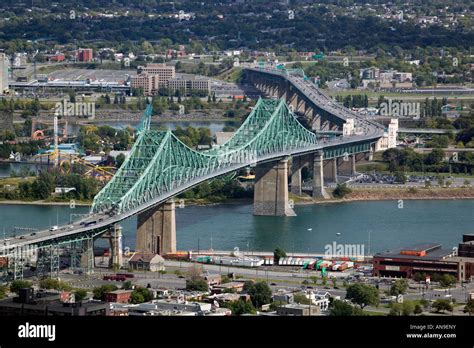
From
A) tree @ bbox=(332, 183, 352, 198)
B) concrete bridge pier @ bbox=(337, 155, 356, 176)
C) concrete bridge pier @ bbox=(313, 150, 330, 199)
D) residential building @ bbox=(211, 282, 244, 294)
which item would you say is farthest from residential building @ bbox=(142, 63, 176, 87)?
residential building @ bbox=(211, 282, 244, 294)

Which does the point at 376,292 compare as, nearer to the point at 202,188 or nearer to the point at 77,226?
the point at 77,226

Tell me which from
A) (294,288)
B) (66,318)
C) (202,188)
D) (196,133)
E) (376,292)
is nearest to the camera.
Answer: (66,318)

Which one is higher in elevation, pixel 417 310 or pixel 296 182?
pixel 417 310

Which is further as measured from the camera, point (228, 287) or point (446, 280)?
point (446, 280)

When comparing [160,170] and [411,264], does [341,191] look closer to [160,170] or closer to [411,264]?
[160,170]

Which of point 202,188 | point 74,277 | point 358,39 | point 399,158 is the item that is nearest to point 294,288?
point 74,277

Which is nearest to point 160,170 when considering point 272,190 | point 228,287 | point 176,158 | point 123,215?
point 176,158

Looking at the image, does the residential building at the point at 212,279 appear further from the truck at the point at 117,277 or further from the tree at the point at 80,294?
the tree at the point at 80,294
